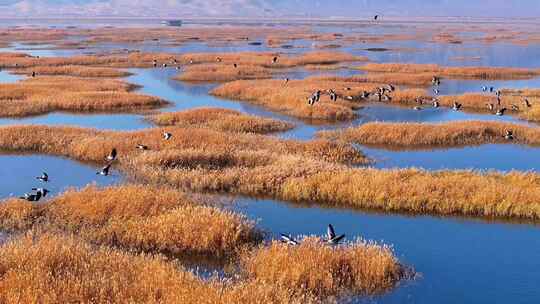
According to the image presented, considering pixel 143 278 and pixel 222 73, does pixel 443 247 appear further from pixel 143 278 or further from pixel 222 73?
pixel 222 73

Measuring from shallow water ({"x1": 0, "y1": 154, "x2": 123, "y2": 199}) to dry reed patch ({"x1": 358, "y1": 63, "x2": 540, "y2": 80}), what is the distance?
47140 mm

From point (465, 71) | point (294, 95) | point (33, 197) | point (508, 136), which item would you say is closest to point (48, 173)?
point (33, 197)

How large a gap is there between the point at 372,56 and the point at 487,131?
5668 centimetres

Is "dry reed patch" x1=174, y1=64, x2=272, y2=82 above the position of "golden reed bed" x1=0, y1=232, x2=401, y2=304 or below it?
below

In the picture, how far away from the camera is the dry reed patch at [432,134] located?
111 ft

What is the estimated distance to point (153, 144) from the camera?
29359 millimetres

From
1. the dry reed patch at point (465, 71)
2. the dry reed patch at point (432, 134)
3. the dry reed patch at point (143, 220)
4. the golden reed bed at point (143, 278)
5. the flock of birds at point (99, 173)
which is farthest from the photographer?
the dry reed patch at point (465, 71)

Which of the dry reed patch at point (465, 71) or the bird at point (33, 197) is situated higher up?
the dry reed patch at point (465, 71)

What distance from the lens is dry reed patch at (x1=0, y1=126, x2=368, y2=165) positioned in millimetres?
28438

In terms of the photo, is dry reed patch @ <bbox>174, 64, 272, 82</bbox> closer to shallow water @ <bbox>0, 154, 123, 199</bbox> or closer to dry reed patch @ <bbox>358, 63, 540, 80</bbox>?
dry reed patch @ <bbox>358, 63, 540, 80</bbox>

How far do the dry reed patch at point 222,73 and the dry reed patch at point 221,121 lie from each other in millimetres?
22802

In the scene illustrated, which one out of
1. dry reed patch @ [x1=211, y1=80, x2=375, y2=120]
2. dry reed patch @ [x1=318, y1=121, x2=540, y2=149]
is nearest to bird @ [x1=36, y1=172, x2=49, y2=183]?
dry reed patch @ [x1=318, y1=121, x2=540, y2=149]

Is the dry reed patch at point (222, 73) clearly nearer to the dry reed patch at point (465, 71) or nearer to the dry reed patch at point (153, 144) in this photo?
the dry reed patch at point (465, 71)

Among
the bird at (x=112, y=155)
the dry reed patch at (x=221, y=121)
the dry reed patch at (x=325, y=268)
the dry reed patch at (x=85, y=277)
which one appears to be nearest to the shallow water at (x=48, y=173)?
the bird at (x=112, y=155)
